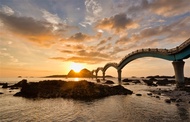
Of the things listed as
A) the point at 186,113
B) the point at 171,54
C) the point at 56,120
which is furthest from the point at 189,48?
the point at 56,120

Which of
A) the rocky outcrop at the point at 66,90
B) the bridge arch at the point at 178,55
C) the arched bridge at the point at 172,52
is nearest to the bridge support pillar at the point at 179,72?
the bridge arch at the point at 178,55

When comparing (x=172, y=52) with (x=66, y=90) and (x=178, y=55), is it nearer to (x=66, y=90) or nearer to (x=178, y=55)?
(x=178, y=55)

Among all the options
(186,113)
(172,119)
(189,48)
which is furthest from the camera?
(189,48)

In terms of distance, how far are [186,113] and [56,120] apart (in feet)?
68.6

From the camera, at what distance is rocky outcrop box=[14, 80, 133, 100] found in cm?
4800

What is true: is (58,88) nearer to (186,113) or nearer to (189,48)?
(186,113)

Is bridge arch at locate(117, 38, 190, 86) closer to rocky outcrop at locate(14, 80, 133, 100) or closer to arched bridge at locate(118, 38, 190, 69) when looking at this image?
arched bridge at locate(118, 38, 190, 69)

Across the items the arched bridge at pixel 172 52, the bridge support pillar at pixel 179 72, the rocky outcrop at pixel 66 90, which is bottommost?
the rocky outcrop at pixel 66 90

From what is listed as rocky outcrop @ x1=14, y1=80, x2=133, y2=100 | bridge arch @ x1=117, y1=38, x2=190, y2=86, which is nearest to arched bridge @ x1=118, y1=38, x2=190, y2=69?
bridge arch @ x1=117, y1=38, x2=190, y2=86

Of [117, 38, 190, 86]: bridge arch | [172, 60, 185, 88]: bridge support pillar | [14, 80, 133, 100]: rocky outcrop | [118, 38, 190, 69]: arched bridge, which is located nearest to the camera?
[118, 38, 190, 69]: arched bridge

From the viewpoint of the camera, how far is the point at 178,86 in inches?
1970

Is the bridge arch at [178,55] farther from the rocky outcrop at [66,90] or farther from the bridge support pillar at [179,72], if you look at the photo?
the rocky outcrop at [66,90]

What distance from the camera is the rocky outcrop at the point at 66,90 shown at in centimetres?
4800

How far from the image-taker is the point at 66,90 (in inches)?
2004
